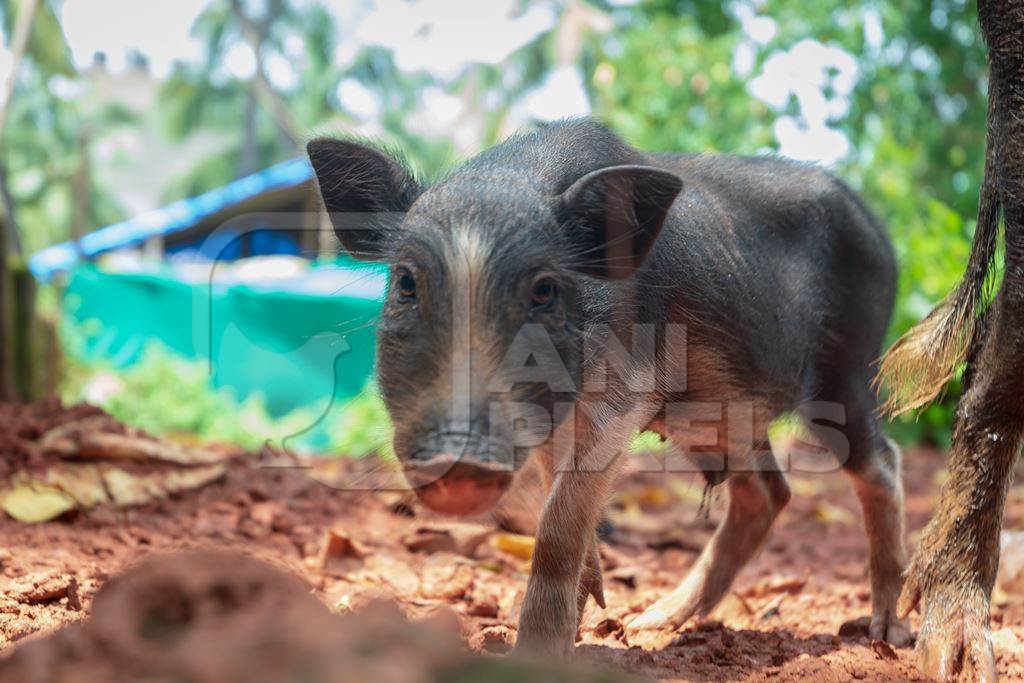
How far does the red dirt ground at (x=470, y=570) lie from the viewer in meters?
3.56

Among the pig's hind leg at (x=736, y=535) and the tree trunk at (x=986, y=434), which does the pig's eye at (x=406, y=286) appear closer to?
the tree trunk at (x=986, y=434)

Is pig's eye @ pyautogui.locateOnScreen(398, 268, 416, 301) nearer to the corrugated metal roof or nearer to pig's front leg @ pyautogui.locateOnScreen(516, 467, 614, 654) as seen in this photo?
pig's front leg @ pyautogui.locateOnScreen(516, 467, 614, 654)

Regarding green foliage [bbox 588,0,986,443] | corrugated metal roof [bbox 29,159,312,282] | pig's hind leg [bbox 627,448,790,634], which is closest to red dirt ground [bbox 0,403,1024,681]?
pig's hind leg [bbox 627,448,790,634]

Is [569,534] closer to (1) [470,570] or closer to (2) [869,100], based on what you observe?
(1) [470,570]

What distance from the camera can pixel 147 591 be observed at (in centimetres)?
197

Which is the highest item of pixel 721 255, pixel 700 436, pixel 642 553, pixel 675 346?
pixel 721 255

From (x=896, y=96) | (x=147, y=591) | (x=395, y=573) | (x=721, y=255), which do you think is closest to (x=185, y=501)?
(x=395, y=573)

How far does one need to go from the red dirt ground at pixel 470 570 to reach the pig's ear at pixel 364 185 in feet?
3.51

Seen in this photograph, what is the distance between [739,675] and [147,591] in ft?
6.90

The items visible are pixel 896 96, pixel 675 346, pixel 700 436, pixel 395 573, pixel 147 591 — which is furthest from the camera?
pixel 896 96

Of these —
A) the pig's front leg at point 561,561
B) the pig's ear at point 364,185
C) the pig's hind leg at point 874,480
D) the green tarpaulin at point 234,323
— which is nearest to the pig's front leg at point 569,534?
the pig's front leg at point 561,561

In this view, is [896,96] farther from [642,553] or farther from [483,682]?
[483,682]

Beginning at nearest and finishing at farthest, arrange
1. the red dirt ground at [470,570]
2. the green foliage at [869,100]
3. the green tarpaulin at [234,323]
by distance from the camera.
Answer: the red dirt ground at [470,570], the green foliage at [869,100], the green tarpaulin at [234,323]

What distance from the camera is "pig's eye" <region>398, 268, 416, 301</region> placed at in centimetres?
354
